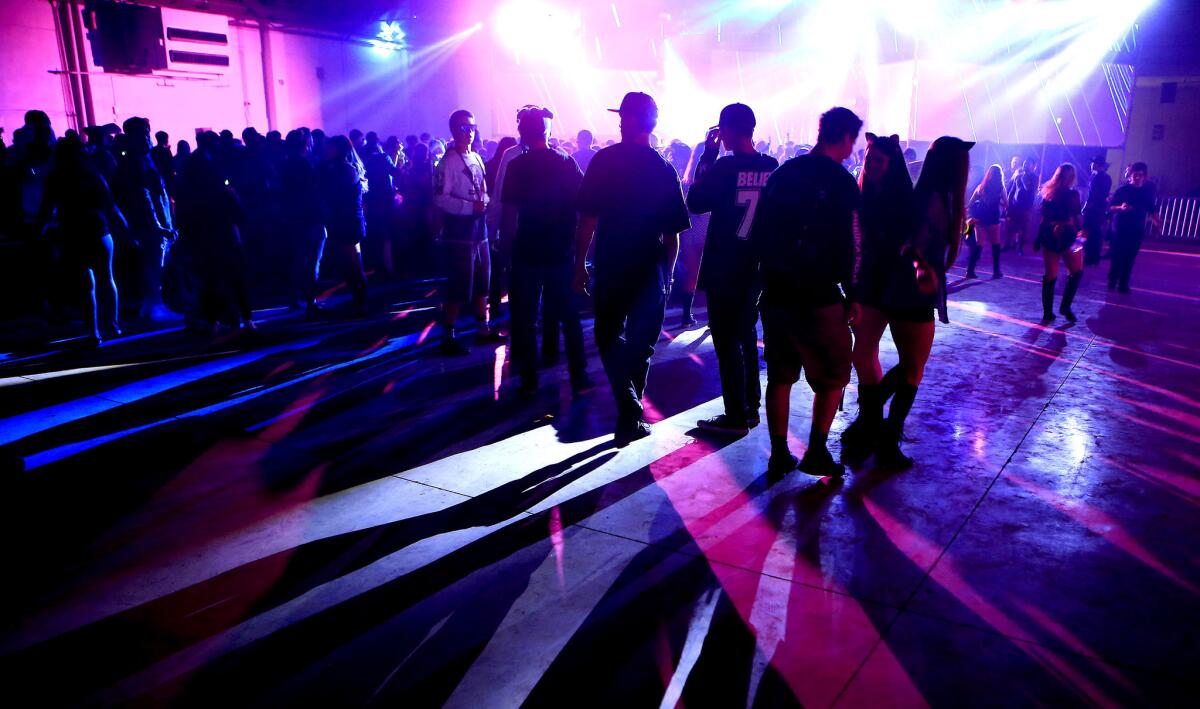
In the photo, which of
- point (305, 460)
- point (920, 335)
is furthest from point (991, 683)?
point (305, 460)

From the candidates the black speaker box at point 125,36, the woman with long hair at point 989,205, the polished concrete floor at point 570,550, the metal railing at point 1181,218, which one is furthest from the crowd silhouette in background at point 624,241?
the metal railing at point 1181,218

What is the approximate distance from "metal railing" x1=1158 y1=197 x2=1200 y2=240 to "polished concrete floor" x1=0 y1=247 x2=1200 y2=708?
15835mm

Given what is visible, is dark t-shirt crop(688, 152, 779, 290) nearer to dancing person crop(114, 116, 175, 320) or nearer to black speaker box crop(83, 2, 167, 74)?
dancing person crop(114, 116, 175, 320)

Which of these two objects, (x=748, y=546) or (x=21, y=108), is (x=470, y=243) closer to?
(x=748, y=546)

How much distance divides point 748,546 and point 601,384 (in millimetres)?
2890

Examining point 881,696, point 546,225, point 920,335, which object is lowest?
point 881,696

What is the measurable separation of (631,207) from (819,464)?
192cm

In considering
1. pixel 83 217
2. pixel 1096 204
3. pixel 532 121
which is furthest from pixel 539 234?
pixel 1096 204

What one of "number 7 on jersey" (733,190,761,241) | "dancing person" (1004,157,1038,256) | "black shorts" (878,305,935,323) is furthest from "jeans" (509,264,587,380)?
"dancing person" (1004,157,1038,256)

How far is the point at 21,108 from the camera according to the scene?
13281 mm

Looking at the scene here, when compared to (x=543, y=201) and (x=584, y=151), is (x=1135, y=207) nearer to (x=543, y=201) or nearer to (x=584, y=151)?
(x=584, y=151)

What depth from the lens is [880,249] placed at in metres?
4.47

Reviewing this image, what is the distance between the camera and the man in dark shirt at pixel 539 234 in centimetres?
560

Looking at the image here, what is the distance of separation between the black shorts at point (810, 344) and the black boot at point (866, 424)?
555mm
